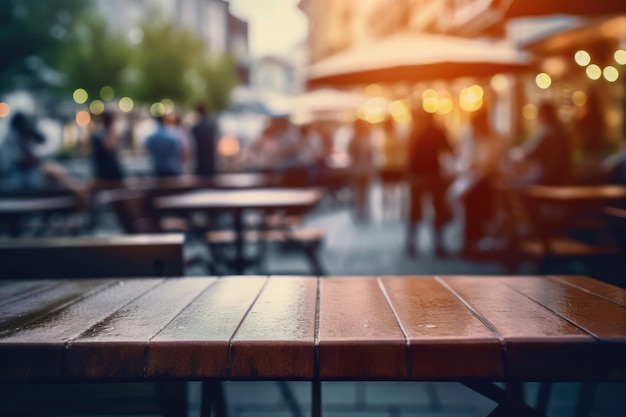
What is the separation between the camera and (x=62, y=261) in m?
2.28

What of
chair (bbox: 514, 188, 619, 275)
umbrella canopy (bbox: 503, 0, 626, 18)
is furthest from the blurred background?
chair (bbox: 514, 188, 619, 275)

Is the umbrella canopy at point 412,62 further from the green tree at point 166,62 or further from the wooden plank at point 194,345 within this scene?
the green tree at point 166,62

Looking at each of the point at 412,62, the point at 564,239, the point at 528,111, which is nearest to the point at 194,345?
the point at 564,239

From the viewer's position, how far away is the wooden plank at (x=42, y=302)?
4.67 ft

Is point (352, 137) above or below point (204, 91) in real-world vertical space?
below

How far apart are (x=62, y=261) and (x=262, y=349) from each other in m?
1.33

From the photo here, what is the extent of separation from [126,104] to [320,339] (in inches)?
1218

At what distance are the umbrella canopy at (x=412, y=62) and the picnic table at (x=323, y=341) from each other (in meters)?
6.12

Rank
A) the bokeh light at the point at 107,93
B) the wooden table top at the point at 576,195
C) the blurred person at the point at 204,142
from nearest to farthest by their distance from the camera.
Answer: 1. the wooden table top at the point at 576,195
2. the blurred person at the point at 204,142
3. the bokeh light at the point at 107,93

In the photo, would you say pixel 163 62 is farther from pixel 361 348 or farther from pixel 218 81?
pixel 361 348

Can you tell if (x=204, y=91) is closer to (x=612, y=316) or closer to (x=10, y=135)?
(x=10, y=135)

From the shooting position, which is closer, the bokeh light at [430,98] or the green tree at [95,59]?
the bokeh light at [430,98]

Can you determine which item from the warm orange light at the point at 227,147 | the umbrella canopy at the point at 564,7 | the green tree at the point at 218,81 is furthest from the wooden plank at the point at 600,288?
the green tree at the point at 218,81

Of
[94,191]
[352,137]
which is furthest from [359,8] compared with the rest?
[94,191]
